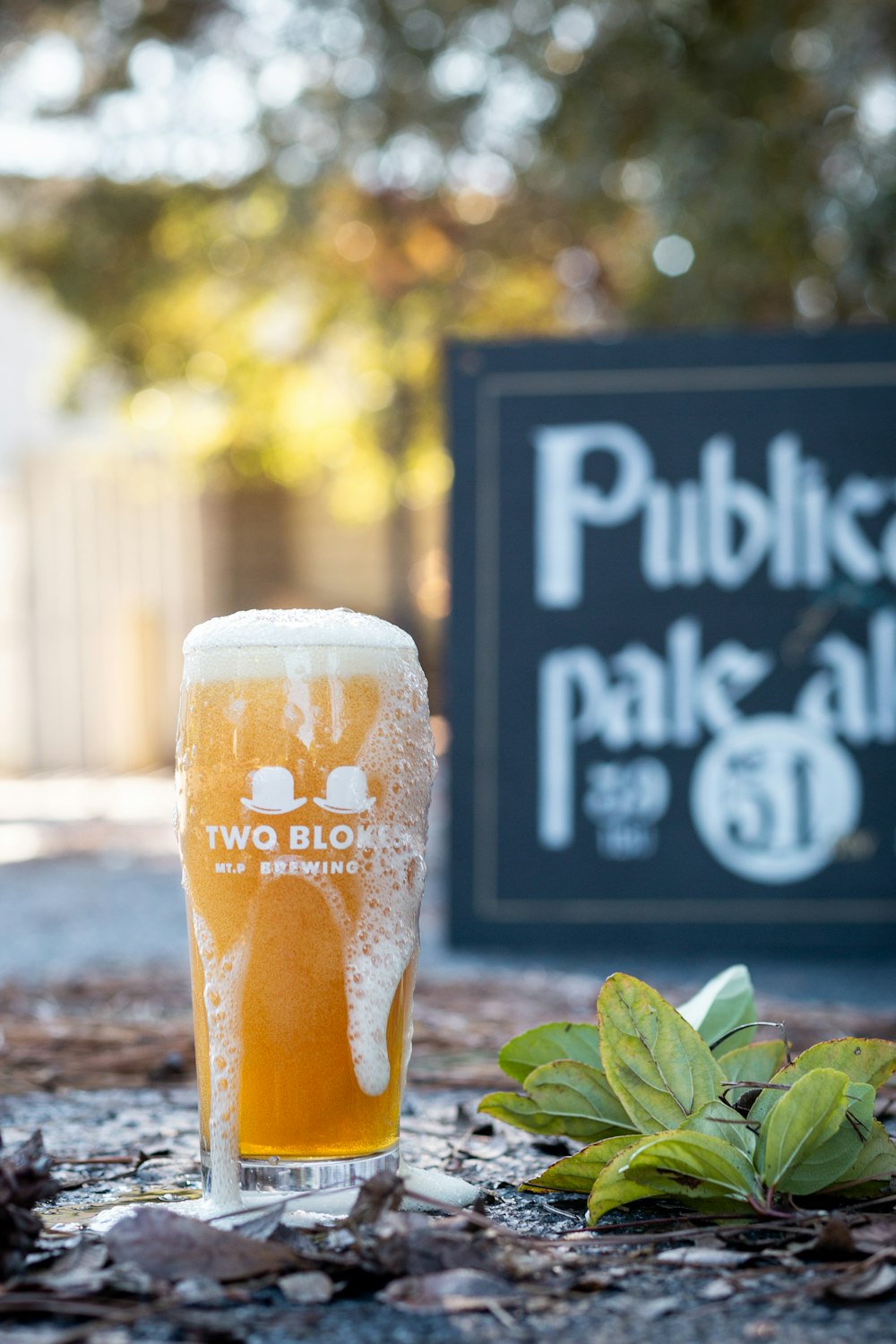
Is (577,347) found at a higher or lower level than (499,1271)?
higher

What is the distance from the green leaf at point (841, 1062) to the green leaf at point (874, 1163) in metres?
0.04

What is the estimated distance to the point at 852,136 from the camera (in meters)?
6.28

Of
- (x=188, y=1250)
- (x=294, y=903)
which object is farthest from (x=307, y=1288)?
(x=294, y=903)

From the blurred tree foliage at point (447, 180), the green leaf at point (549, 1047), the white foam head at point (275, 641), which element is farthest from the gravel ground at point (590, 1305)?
the blurred tree foliage at point (447, 180)

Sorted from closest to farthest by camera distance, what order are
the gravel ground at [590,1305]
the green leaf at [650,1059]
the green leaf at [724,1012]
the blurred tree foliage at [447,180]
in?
1. the gravel ground at [590,1305]
2. the green leaf at [650,1059]
3. the green leaf at [724,1012]
4. the blurred tree foliage at [447,180]

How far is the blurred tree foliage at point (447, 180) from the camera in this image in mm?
6328

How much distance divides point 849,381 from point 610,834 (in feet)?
3.79

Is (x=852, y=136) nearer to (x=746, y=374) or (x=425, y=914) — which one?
(x=746, y=374)

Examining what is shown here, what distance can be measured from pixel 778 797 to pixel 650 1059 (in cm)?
216

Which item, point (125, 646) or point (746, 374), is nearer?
point (746, 374)

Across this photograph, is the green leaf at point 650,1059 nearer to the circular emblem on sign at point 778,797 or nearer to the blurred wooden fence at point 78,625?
the circular emblem on sign at point 778,797

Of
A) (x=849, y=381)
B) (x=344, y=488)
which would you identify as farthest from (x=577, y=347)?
(x=344, y=488)

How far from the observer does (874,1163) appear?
4.00 ft

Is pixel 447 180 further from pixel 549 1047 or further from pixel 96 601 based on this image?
pixel 549 1047
